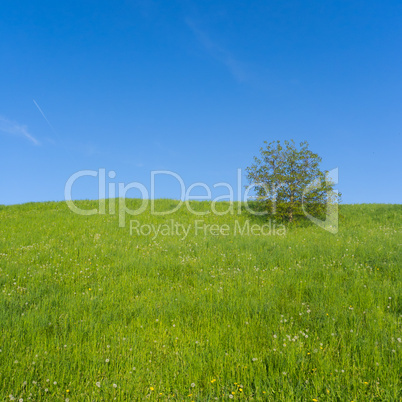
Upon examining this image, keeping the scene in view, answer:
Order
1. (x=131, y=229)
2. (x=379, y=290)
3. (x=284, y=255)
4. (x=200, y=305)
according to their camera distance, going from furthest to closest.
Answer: (x=131, y=229)
(x=284, y=255)
(x=379, y=290)
(x=200, y=305)

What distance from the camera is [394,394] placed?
320 cm

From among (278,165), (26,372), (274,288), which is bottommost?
(26,372)

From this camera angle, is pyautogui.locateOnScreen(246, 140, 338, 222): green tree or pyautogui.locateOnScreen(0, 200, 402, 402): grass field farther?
pyautogui.locateOnScreen(246, 140, 338, 222): green tree

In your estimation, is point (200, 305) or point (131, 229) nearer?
point (200, 305)

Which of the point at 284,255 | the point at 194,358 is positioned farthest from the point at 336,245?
the point at 194,358

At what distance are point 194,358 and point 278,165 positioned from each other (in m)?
17.0

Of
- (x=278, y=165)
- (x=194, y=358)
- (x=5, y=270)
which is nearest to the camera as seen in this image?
(x=194, y=358)

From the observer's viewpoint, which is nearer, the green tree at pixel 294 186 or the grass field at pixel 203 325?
the grass field at pixel 203 325

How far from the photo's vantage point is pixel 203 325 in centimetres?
497

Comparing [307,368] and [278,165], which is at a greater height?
[278,165]

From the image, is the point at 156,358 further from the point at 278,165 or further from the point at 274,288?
the point at 278,165

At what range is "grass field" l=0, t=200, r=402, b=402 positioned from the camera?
3486mm

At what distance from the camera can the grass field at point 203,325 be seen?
3486mm

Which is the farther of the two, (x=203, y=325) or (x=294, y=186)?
(x=294, y=186)
